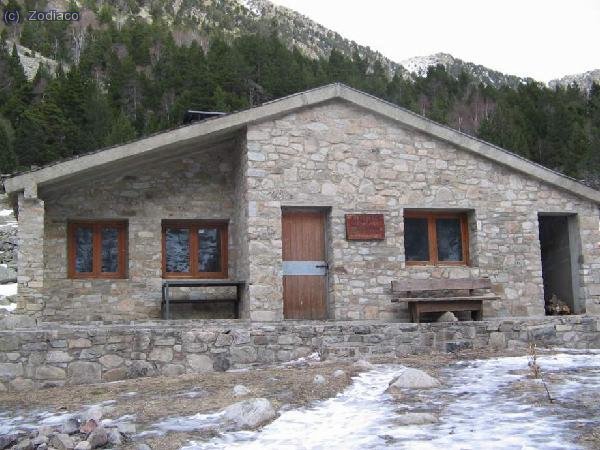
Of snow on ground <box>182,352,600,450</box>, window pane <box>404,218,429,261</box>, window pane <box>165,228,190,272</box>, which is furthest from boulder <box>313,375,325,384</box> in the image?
window pane <box>165,228,190,272</box>

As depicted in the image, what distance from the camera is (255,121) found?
12.6 meters

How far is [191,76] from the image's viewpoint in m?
34.2

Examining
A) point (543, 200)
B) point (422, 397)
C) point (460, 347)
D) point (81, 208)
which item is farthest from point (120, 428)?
point (543, 200)

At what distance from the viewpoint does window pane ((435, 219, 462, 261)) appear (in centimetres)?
1373

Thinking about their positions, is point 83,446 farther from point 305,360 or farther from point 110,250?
point 110,250

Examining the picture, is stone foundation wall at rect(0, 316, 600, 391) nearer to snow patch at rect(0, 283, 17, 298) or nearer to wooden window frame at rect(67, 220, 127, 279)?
wooden window frame at rect(67, 220, 127, 279)

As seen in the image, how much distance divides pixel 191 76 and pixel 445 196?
23326 mm

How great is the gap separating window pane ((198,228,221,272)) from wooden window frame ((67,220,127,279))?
4.78 feet

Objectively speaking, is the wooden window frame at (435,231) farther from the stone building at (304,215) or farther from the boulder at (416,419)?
the boulder at (416,419)

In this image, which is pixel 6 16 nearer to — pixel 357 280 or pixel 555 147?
pixel 555 147

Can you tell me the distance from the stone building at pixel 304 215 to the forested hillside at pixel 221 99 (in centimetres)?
1109

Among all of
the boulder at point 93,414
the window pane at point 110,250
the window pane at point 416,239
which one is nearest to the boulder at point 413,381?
the boulder at point 93,414

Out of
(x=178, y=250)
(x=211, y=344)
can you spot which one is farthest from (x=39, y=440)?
(x=178, y=250)

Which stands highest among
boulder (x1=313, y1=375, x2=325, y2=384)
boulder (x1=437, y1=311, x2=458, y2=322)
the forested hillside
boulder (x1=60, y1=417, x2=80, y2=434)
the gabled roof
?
the forested hillside
